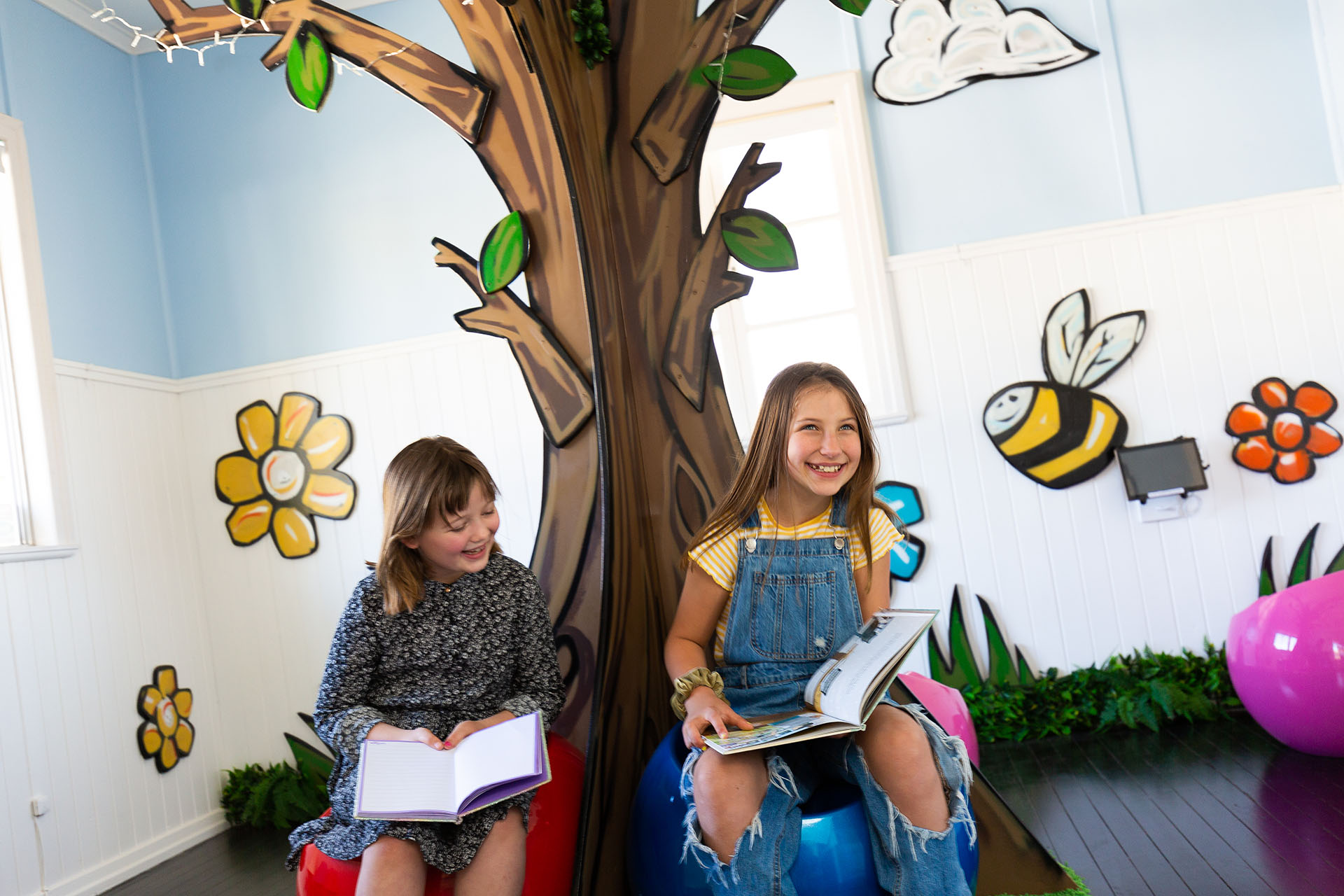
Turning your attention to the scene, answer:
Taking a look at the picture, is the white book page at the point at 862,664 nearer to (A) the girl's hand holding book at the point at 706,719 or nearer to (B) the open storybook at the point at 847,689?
(B) the open storybook at the point at 847,689

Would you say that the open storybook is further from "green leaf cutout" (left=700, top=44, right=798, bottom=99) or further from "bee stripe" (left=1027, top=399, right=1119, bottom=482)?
"bee stripe" (left=1027, top=399, right=1119, bottom=482)

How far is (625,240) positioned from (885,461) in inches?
77.6

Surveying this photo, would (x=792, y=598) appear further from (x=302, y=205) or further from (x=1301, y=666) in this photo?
(x=302, y=205)

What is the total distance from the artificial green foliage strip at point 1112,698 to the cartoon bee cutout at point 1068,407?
673 millimetres

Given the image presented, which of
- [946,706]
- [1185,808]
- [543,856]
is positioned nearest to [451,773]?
[543,856]

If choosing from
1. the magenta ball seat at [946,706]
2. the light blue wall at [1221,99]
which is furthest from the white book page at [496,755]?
the light blue wall at [1221,99]

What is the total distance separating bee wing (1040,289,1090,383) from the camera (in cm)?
335

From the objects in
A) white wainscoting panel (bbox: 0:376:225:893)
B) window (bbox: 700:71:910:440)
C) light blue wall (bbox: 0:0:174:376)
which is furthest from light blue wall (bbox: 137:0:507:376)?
window (bbox: 700:71:910:440)

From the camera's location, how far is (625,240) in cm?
171

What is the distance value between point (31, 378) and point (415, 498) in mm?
2215

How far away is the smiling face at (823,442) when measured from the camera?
1550 mm

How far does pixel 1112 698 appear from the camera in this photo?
3154 mm

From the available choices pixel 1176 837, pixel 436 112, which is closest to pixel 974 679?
pixel 1176 837

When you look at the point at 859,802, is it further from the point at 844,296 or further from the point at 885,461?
the point at 844,296
